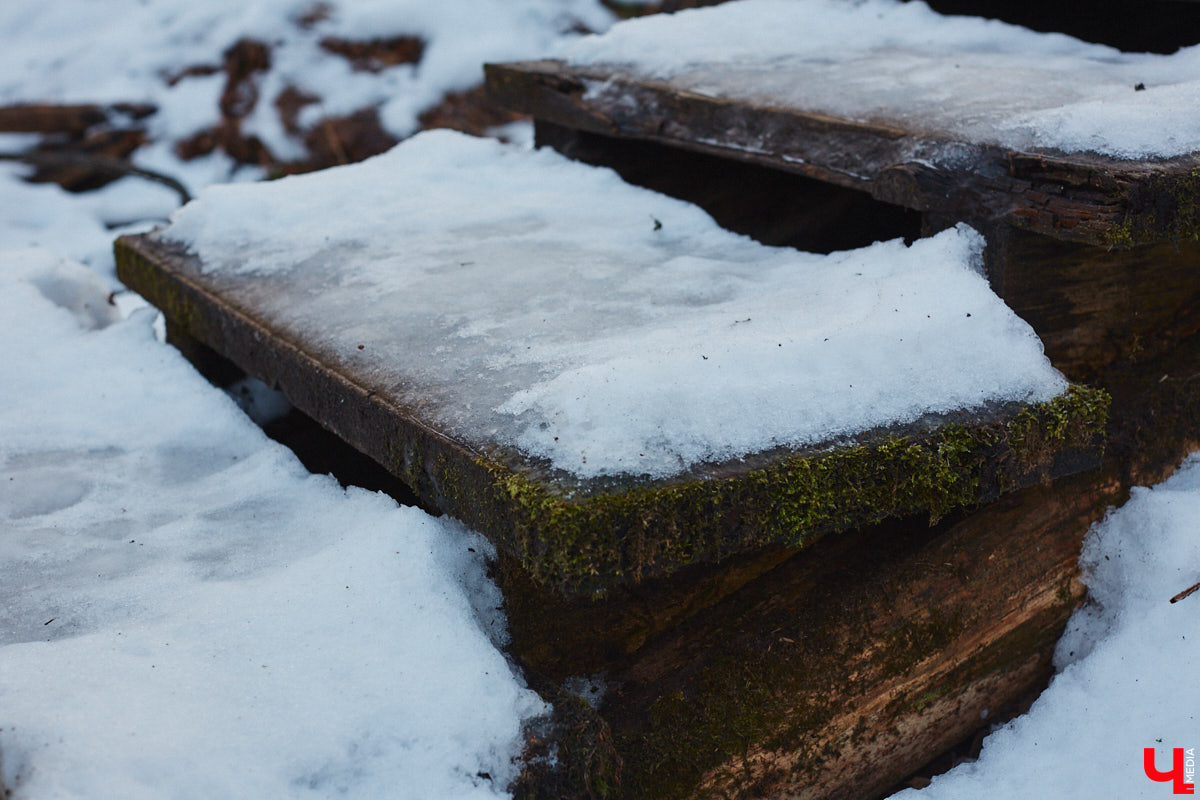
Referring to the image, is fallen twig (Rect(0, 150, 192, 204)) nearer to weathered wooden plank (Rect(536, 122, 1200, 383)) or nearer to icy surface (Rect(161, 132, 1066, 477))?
icy surface (Rect(161, 132, 1066, 477))

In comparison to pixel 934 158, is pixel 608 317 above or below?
below

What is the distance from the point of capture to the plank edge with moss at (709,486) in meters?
1.28

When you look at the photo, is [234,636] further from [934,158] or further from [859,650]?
[934,158]

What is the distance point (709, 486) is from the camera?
133 centimetres

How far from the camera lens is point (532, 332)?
177 cm

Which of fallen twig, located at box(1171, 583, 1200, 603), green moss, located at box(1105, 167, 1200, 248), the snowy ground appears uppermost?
green moss, located at box(1105, 167, 1200, 248)

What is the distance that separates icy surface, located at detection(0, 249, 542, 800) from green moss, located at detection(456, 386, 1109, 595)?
204mm

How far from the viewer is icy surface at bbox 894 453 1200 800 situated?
1619mm

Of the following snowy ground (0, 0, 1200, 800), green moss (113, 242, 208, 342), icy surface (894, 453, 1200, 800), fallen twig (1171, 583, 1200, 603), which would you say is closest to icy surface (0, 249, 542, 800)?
snowy ground (0, 0, 1200, 800)

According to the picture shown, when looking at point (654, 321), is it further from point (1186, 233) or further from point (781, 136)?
point (1186, 233)

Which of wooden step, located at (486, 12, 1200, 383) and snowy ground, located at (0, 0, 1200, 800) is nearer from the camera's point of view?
snowy ground, located at (0, 0, 1200, 800)

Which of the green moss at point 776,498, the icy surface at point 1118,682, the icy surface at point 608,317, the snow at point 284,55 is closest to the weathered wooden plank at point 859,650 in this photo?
the icy surface at point 1118,682

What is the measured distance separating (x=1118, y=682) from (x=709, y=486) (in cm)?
94

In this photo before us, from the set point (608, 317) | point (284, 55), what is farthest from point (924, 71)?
point (284, 55)
